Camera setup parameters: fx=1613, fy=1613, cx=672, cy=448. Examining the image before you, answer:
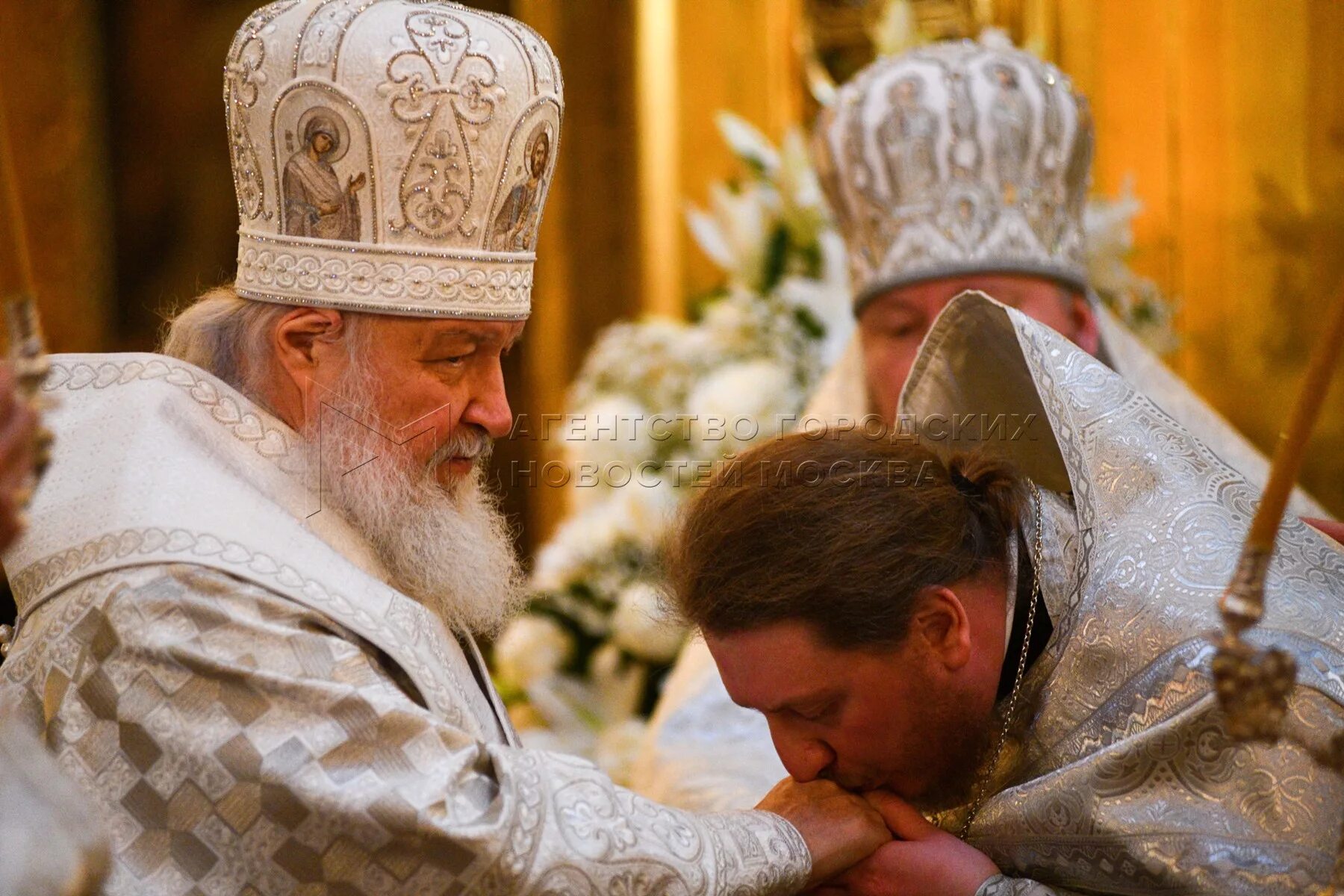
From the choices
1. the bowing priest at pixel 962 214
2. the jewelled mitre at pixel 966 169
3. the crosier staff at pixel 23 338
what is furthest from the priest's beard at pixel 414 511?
the jewelled mitre at pixel 966 169

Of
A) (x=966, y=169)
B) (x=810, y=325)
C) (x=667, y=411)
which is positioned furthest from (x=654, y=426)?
(x=966, y=169)

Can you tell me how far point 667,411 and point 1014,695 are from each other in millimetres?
1939

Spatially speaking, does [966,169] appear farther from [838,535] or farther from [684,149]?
[684,149]

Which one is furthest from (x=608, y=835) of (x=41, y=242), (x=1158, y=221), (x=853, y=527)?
(x=41, y=242)

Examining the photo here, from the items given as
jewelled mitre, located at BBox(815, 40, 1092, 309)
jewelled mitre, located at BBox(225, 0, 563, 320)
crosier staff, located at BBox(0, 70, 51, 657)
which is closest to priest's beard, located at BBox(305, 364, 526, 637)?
jewelled mitre, located at BBox(225, 0, 563, 320)

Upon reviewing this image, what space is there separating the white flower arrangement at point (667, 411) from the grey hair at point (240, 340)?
4.72 ft

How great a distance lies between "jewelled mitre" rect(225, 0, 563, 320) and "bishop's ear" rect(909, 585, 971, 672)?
762mm

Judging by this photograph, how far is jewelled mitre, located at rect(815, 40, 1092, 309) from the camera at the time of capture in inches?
144

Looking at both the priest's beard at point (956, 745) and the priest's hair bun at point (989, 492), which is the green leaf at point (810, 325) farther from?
the priest's beard at point (956, 745)

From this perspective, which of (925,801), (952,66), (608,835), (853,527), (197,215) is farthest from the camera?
(197,215)

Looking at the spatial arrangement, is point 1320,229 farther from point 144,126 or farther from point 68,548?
point 144,126

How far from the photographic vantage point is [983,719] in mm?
2340

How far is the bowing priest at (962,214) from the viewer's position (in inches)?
143

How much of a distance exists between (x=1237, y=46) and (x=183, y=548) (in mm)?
3549
